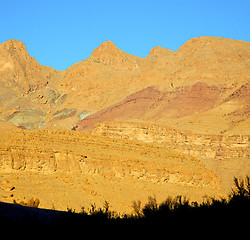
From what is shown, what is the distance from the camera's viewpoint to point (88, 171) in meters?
30.9

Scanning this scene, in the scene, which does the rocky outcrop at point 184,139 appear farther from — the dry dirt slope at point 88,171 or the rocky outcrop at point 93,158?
the dry dirt slope at point 88,171

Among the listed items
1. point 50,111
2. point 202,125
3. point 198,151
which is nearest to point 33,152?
point 198,151

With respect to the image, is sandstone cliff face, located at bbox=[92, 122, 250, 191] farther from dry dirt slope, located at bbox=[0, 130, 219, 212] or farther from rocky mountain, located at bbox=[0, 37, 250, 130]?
rocky mountain, located at bbox=[0, 37, 250, 130]

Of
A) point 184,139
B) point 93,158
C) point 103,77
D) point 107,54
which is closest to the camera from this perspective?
point 93,158

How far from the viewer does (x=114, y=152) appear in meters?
34.0

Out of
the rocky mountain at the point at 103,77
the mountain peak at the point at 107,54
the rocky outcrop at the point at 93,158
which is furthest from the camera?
the mountain peak at the point at 107,54

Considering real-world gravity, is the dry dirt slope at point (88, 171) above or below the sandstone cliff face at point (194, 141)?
below

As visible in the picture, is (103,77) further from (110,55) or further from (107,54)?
(107,54)

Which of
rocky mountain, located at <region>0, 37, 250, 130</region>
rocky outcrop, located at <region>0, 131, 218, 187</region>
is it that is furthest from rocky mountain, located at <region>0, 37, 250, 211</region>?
rocky mountain, located at <region>0, 37, 250, 130</region>

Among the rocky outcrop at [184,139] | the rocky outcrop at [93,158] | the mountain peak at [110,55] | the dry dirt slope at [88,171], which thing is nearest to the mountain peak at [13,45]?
the mountain peak at [110,55]

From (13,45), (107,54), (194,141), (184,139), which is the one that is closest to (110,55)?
(107,54)

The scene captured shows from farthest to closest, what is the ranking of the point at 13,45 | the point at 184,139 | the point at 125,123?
the point at 13,45 → the point at 125,123 → the point at 184,139

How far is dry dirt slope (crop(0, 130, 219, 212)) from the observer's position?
25.6 m

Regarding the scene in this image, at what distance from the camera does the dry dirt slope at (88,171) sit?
84.1 ft
